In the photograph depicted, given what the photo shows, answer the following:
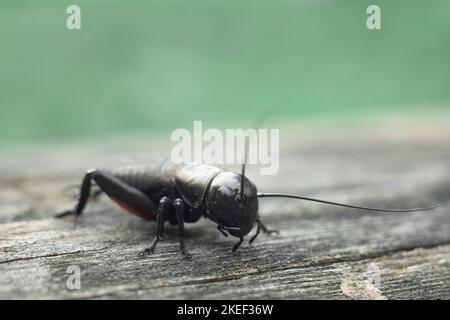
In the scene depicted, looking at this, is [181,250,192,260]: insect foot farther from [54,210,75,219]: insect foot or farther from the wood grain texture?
[54,210,75,219]: insect foot

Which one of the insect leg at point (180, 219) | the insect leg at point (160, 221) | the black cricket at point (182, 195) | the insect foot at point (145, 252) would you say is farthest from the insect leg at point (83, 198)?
the insect foot at point (145, 252)

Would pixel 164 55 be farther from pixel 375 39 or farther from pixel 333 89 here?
pixel 375 39

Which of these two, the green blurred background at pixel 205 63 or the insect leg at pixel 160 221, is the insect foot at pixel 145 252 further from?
the green blurred background at pixel 205 63

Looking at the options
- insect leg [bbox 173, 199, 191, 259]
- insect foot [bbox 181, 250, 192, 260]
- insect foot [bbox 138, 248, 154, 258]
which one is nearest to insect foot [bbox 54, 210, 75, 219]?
insect leg [bbox 173, 199, 191, 259]

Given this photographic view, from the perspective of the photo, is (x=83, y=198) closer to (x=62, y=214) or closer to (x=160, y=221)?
(x=62, y=214)

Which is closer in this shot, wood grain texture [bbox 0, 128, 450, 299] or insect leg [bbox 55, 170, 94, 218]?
wood grain texture [bbox 0, 128, 450, 299]

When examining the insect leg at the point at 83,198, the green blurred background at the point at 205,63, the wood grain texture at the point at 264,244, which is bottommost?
the wood grain texture at the point at 264,244
